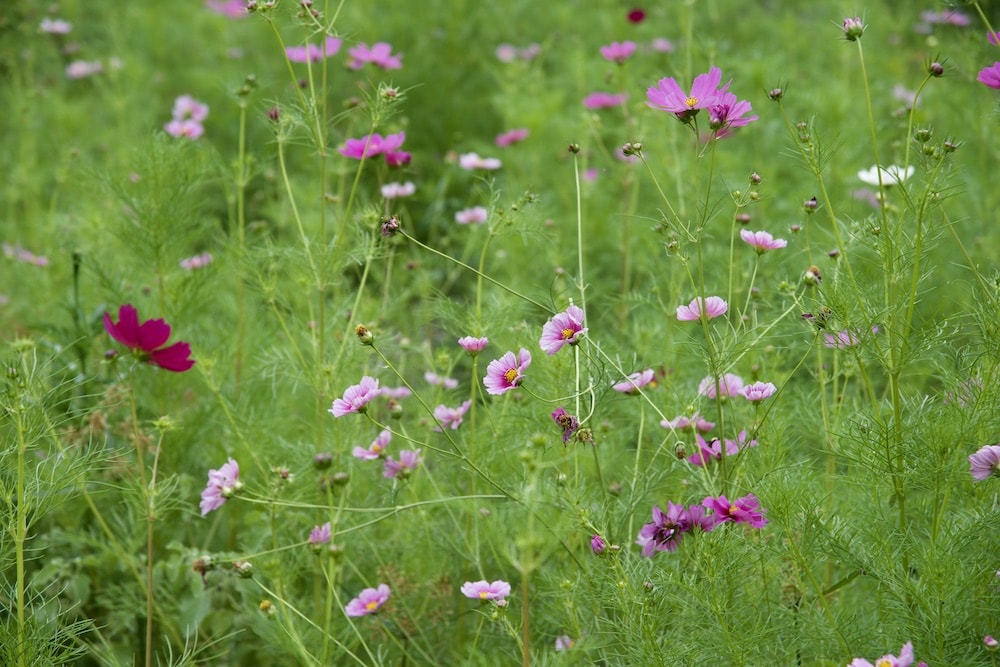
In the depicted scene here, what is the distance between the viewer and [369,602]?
148 centimetres

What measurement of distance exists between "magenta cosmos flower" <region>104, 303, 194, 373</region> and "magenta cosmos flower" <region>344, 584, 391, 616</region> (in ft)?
1.41

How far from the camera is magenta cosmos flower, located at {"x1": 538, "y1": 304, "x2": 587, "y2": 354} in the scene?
1.27 meters

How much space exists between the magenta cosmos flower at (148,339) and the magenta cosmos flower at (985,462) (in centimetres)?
104

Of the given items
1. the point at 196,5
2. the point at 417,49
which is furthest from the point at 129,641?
the point at 196,5

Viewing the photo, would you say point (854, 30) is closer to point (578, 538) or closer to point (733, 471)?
point (733, 471)

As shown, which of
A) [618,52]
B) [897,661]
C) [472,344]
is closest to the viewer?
[897,661]

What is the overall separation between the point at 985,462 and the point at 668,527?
15.1 inches

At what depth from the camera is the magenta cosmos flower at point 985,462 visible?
1.16 meters

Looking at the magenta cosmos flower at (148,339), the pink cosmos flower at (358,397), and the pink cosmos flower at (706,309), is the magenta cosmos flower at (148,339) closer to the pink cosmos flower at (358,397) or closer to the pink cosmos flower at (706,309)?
the pink cosmos flower at (358,397)

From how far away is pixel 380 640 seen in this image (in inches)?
68.8

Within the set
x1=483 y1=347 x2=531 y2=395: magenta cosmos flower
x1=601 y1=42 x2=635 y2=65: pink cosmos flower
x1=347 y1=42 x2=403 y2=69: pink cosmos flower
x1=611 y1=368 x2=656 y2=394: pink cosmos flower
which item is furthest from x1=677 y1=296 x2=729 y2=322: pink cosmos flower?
x1=601 y1=42 x2=635 y2=65: pink cosmos flower

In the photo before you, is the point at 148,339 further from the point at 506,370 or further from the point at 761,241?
→ the point at 761,241

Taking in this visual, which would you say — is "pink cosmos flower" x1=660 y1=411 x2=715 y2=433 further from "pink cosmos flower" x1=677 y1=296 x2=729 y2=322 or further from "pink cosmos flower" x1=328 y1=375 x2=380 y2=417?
"pink cosmos flower" x1=328 y1=375 x2=380 y2=417

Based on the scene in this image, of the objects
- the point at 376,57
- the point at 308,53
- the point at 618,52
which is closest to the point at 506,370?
the point at 308,53
